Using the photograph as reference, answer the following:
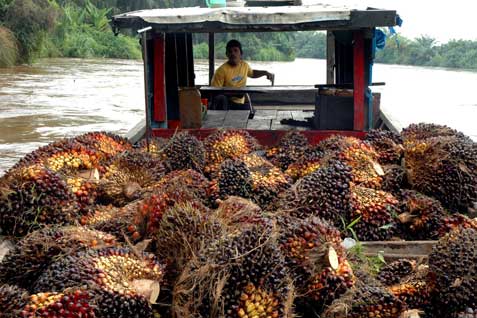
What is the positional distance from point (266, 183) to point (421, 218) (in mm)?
840

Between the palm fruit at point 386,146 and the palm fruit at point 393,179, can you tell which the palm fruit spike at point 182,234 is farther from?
the palm fruit at point 386,146

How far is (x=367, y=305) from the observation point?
205 cm

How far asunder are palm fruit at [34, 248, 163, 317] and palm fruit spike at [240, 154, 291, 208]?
1018mm

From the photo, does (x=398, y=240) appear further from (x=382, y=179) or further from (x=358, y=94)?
(x=358, y=94)

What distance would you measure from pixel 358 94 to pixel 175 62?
7.06ft

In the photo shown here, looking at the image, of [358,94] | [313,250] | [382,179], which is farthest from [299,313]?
[358,94]

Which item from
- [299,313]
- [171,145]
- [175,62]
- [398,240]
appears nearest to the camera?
[299,313]

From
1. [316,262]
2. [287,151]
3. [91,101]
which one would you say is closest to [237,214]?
[316,262]

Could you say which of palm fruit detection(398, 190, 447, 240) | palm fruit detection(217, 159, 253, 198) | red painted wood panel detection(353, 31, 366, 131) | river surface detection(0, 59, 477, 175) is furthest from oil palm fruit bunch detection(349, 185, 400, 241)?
river surface detection(0, 59, 477, 175)

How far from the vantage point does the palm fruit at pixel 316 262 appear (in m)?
2.12

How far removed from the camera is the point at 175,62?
6.37 m

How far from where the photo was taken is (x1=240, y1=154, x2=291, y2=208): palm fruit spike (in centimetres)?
304

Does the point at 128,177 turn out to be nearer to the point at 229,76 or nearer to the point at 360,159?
the point at 360,159

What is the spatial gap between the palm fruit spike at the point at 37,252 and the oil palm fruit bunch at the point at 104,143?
1503 mm
